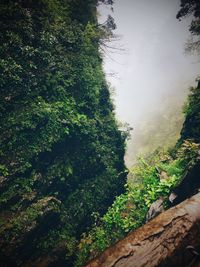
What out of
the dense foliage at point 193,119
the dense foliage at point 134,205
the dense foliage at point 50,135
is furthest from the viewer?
the dense foliage at point 193,119

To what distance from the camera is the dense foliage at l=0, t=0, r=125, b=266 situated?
293 inches

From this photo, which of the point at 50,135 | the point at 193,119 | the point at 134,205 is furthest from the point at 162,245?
the point at 193,119

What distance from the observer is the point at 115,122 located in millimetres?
11852

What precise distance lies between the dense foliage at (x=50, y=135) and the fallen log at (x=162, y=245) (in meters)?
3.29

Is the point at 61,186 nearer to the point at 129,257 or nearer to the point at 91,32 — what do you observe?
the point at 129,257

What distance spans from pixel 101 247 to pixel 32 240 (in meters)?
2.38

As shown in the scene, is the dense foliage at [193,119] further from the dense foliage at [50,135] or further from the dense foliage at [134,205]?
the dense foliage at [50,135]

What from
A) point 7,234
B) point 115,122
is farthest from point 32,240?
point 115,122

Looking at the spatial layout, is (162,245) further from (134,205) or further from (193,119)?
(193,119)

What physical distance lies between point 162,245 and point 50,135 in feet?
16.6

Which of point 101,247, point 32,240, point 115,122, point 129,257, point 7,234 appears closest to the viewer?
point 129,257

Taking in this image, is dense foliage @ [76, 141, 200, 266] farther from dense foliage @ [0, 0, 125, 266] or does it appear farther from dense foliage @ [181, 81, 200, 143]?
dense foliage @ [181, 81, 200, 143]

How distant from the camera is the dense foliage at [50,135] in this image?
7.43 m

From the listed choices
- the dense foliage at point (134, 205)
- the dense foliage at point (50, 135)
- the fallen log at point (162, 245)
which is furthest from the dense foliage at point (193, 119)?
the fallen log at point (162, 245)
